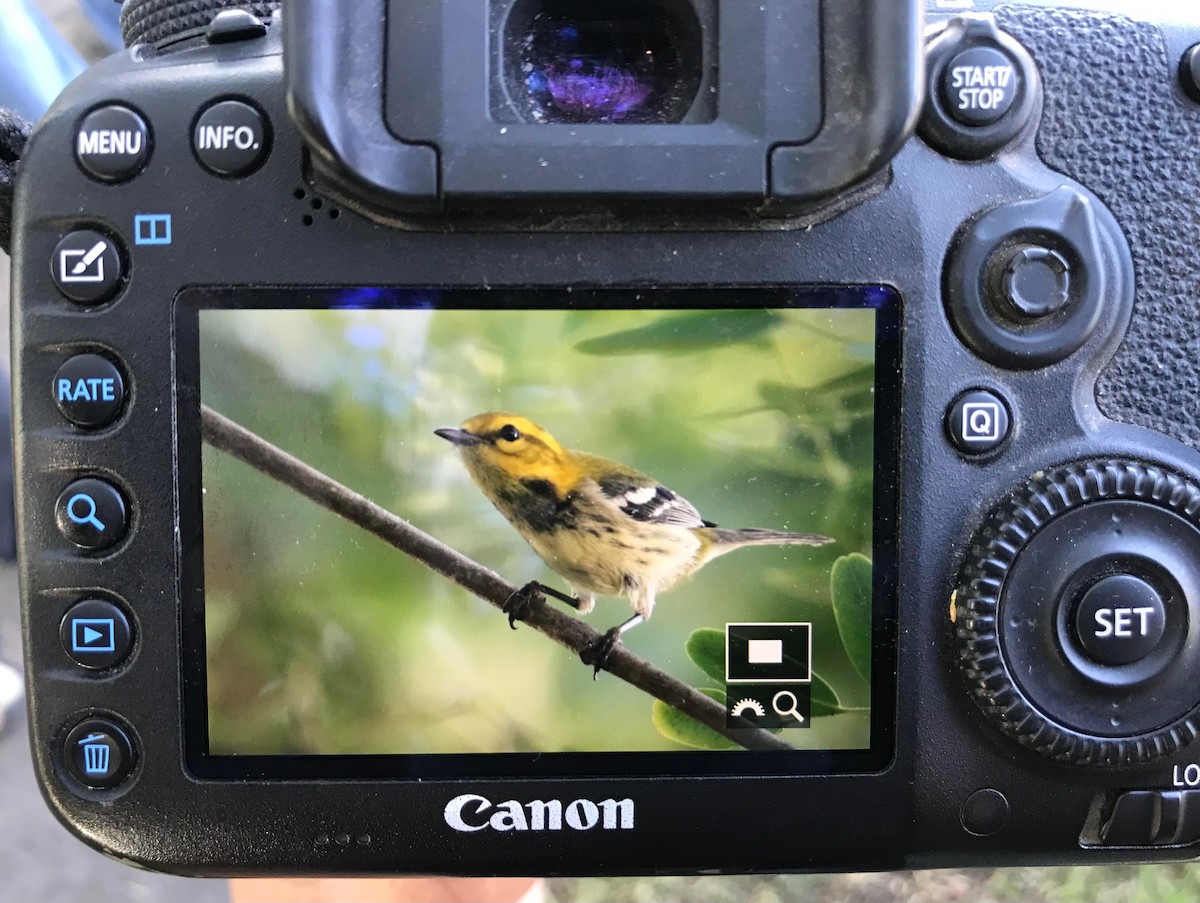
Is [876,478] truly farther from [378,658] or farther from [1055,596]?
[378,658]

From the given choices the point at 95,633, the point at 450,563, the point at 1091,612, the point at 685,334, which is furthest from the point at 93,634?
the point at 1091,612

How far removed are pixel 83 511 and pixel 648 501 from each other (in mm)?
194

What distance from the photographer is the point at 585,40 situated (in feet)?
1.12

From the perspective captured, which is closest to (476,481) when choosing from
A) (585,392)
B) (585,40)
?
(585,392)

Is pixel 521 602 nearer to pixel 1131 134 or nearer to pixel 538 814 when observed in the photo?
pixel 538 814

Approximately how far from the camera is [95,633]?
347mm

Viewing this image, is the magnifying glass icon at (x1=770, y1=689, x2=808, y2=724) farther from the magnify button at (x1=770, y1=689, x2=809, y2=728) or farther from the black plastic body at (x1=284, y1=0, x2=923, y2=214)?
the black plastic body at (x1=284, y1=0, x2=923, y2=214)

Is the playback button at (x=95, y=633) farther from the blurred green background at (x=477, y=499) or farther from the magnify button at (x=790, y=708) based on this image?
the magnify button at (x=790, y=708)

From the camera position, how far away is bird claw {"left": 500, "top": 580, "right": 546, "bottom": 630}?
353mm

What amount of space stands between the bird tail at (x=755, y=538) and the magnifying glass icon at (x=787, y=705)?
54 mm

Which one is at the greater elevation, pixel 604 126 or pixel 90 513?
pixel 604 126

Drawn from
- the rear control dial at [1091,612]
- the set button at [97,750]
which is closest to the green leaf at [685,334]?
the rear control dial at [1091,612]

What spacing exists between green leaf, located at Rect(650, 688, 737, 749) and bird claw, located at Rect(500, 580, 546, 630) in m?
0.06

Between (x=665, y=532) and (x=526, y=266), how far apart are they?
4.1 inches
